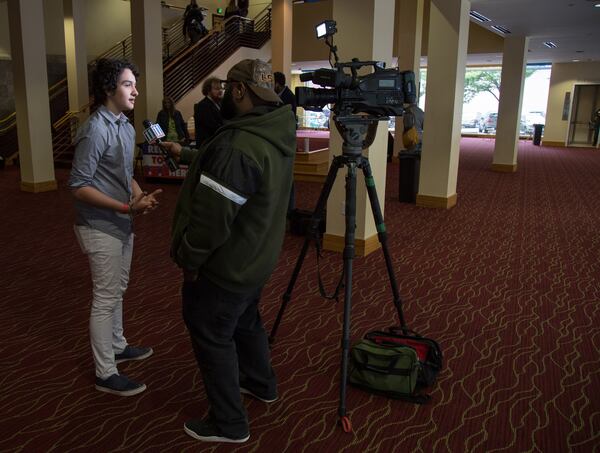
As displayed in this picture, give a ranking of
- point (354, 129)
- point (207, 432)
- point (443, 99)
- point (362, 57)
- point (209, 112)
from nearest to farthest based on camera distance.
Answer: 1. point (207, 432)
2. point (354, 129)
3. point (362, 57)
4. point (209, 112)
5. point (443, 99)

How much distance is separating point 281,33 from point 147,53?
4.54 metres

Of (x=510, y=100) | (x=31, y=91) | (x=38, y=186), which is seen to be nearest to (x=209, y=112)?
(x=31, y=91)

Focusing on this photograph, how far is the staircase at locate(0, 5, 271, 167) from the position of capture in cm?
1175

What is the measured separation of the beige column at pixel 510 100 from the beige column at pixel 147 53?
7062mm

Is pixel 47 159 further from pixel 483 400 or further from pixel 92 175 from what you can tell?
pixel 483 400

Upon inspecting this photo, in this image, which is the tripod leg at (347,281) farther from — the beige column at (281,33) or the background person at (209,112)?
the beige column at (281,33)

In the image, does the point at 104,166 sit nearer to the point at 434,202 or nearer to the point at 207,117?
the point at 207,117

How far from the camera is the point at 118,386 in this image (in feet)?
7.91

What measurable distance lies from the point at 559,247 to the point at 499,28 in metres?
6.28

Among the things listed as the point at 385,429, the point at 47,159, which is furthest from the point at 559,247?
the point at 47,159

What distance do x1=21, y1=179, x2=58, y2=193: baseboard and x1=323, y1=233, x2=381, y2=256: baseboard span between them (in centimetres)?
499

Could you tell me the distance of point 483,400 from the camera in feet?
8.07

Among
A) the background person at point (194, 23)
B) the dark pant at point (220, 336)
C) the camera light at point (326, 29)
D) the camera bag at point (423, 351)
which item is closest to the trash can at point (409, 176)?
the camera light at point (326, 29)

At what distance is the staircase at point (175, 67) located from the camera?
1175 centimetres
